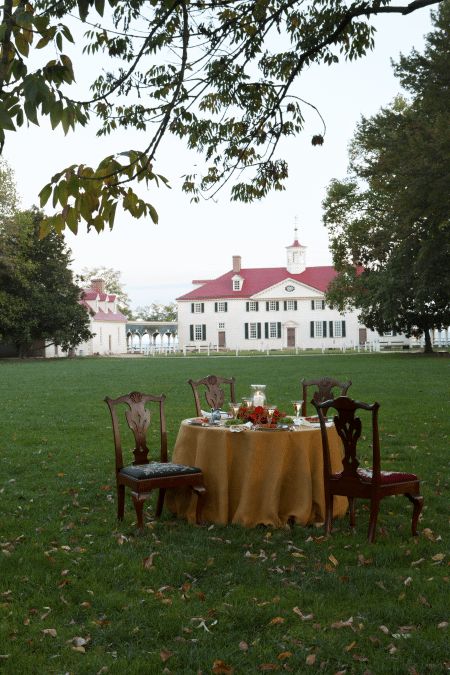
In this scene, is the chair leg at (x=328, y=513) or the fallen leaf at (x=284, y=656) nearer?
the fallen leaf at (x=284, y=656)

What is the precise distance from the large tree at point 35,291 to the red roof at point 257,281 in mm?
21121

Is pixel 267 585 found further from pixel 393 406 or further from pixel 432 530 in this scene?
pixel 393 406

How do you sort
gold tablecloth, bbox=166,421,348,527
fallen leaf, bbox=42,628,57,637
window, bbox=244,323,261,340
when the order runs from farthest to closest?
window, bbox=244,323,261,340 → gold tablecloth, bbox=166,421,348,527 → fallen leaf, bbox=42,628,57,637

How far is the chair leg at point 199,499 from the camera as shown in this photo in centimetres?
→ 676

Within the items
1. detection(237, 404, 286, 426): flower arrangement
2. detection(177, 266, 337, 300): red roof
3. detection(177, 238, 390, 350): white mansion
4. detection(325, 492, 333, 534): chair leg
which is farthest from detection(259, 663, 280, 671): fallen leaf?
detection(177, 266, 337, 300): red roof

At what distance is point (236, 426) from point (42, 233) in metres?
3.78

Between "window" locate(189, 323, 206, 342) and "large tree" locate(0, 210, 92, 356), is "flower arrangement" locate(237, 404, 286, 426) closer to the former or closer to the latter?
"large tree" locate(0, 210, 92, 356)

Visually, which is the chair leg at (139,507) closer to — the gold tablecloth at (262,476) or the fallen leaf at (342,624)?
the gold tablecloth at (262,476)

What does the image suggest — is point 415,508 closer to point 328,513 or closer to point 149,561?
point 328,513

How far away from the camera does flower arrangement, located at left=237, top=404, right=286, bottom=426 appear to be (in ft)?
22.8

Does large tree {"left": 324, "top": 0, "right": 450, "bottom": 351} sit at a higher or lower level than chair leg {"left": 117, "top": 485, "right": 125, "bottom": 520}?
higher

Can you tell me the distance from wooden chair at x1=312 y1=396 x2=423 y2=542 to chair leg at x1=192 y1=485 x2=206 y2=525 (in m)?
1.23

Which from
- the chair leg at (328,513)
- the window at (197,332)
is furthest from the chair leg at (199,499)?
the window at (197,332)

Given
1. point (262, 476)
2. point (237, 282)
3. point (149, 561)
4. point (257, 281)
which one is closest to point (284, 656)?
point (149, 561)
